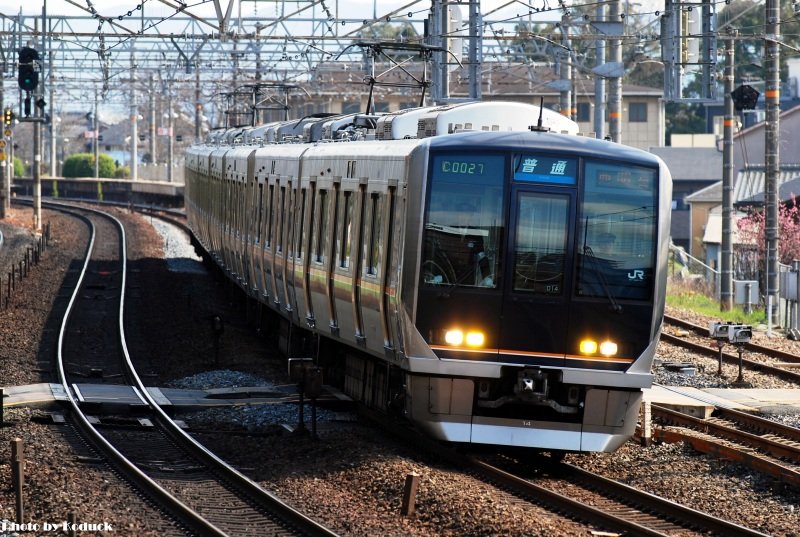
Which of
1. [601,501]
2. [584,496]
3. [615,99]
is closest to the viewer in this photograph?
[601,501]

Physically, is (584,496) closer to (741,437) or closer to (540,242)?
(540,242)

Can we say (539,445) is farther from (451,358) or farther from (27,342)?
(27,342)

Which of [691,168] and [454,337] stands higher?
[691,168]

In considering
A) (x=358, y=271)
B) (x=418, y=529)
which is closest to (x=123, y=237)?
(x=358, y=271)

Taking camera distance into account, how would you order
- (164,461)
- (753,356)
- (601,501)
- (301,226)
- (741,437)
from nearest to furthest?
(601,501) < (164,461) < (741,437) < (301,226) < (753,356)

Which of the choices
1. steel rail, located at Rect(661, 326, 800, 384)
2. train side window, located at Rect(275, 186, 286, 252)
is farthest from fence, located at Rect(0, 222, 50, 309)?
steel rail, located at Rect(661, 326, 800, 384)

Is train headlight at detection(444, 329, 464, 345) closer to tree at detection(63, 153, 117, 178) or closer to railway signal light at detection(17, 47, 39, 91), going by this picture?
railway signal light at detection(17, 47, 39, 91)

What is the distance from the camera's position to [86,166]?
87.8 metres

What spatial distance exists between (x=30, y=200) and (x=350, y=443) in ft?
189

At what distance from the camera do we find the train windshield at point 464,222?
11078 mm

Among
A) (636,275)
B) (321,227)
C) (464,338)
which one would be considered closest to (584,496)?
(464,338)

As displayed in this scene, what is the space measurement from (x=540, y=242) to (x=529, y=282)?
0.33 metres

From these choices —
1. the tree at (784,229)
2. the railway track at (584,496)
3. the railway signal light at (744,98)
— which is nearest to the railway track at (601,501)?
the railway track at (584,496)

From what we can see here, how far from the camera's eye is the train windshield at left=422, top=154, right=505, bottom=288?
1108 centimetres
